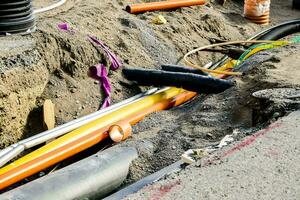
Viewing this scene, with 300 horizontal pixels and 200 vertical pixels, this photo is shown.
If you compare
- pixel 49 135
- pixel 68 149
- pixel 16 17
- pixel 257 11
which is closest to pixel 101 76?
pixel 16 17

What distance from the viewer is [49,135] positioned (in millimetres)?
6020

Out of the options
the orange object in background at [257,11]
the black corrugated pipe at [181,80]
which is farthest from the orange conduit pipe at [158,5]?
the black corrugated pipe at [181,80]

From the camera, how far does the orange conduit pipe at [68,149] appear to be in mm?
5328

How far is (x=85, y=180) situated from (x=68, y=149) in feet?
2.82

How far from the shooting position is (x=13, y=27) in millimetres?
6984

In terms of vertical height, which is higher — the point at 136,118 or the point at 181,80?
the point at 181,80

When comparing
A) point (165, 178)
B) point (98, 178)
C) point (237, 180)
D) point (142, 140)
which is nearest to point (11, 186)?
point (98, 178)

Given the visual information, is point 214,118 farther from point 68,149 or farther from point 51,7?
point 51,7

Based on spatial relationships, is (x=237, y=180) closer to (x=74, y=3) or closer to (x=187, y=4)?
(x=74, y=3)

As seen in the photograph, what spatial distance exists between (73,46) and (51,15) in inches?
48.4

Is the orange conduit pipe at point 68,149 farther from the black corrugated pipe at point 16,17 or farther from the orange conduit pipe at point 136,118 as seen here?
the black corrugated pipe at point 16,17

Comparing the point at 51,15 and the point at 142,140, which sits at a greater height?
the point at 51,15

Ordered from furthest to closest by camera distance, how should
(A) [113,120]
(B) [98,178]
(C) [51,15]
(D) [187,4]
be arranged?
(D) [187,4] → (C) [51,15] → (A) [113,120] → (B) [98,178]

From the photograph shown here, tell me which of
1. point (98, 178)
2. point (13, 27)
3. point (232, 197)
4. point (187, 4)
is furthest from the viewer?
point (187, 4)
